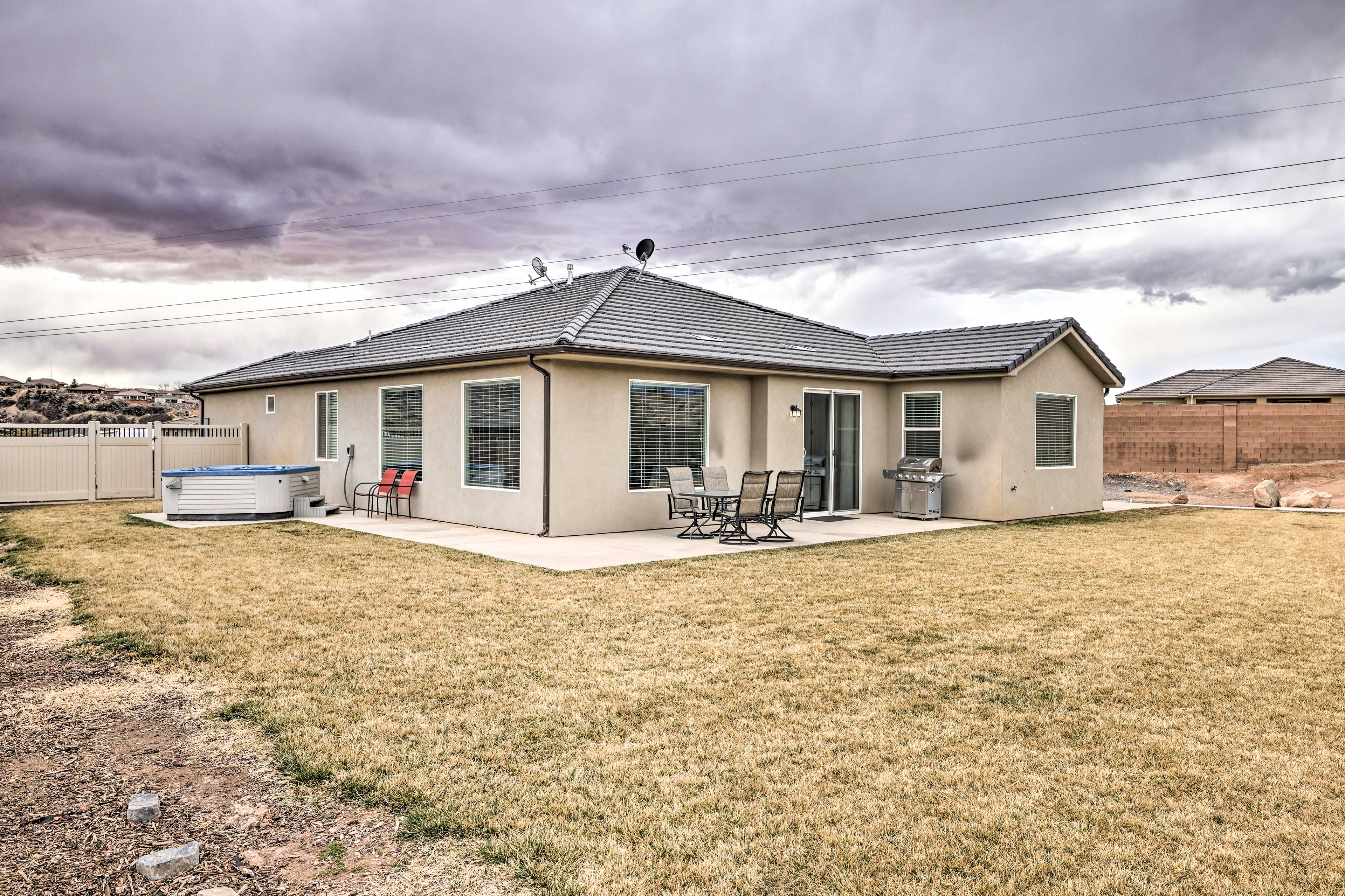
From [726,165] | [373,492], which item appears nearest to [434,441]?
[373,492]

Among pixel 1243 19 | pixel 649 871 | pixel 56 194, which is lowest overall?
pixel 649 871

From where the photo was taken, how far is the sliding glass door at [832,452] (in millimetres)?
15492

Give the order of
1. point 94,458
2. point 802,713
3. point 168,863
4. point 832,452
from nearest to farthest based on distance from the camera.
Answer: point 168,863, point 802,713, point 832,452, point 94,458

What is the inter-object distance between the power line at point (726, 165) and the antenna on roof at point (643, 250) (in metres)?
7.34

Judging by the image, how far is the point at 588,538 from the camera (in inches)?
469

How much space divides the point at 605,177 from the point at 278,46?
13988 millimetres

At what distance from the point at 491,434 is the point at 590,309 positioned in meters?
2.60

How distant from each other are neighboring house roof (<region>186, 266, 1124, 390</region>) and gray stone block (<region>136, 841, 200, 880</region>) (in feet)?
29.0

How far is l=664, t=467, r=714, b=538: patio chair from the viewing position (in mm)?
12320

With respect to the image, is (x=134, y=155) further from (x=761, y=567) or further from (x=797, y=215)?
(x=761, y=567)

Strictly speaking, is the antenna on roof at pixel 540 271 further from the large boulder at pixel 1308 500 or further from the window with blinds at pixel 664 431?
the large boulder at pixel 1308 500

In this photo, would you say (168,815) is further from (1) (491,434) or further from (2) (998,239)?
(2) (998,239)

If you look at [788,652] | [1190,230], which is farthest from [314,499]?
[1190,230]

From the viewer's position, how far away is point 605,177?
2769cm
